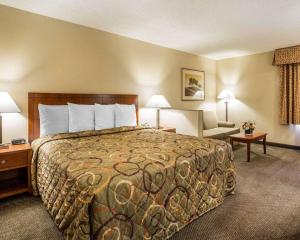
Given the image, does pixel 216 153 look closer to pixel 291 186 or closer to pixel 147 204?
pixel 147 204

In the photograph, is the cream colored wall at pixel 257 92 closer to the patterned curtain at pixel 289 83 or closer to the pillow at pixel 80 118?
the patterned curtain at pixel 289 83

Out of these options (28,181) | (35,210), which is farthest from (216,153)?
(28,181)

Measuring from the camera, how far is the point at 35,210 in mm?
2174

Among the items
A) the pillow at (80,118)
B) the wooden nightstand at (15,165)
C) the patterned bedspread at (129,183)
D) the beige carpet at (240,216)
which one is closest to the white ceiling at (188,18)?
the pillow at (80,118)

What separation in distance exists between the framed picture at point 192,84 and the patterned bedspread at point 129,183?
9.21ft

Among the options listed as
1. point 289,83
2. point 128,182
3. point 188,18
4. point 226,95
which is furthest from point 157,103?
point 289,83

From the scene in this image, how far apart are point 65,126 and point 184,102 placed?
302 centimetres

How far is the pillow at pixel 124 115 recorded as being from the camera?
335 centimetres

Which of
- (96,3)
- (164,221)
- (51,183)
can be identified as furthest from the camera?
(96,3)

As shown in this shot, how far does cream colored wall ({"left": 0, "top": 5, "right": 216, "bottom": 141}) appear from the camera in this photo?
2.75 m

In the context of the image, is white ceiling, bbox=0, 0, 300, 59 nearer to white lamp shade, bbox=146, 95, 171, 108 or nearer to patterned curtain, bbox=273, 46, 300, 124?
patterned curtain, bbox=273, 46, 300, 124

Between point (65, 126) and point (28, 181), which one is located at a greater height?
point (65, 126)

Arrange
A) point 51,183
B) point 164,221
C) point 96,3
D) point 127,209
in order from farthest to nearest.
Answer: point 96,3 → point 51,183 → point 164,221 → point 127,209

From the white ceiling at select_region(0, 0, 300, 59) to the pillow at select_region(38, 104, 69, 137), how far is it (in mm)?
1317
